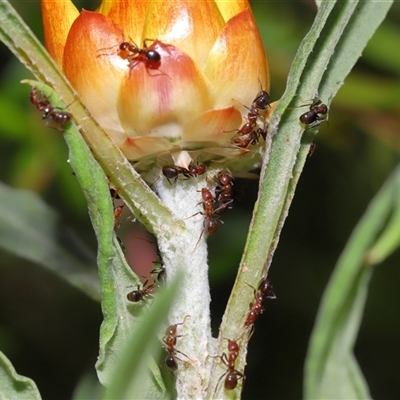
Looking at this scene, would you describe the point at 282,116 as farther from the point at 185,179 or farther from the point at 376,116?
the point at 376,116

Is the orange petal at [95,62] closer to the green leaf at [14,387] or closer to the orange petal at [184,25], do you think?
the orange petal at [184,25]

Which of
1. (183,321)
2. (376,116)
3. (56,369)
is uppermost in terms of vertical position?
(376,116)

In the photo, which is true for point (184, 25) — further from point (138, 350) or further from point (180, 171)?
point (138, 350)

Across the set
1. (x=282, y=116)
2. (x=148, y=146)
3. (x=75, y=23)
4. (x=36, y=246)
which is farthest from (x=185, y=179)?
(x=36, y=246)

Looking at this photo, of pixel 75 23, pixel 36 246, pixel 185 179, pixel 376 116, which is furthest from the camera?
pixel 376 116

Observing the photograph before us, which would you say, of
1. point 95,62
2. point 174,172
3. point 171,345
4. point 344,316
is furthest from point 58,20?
point 344,316

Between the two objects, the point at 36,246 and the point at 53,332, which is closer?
the point at 36,246

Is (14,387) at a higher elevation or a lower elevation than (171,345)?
lower
